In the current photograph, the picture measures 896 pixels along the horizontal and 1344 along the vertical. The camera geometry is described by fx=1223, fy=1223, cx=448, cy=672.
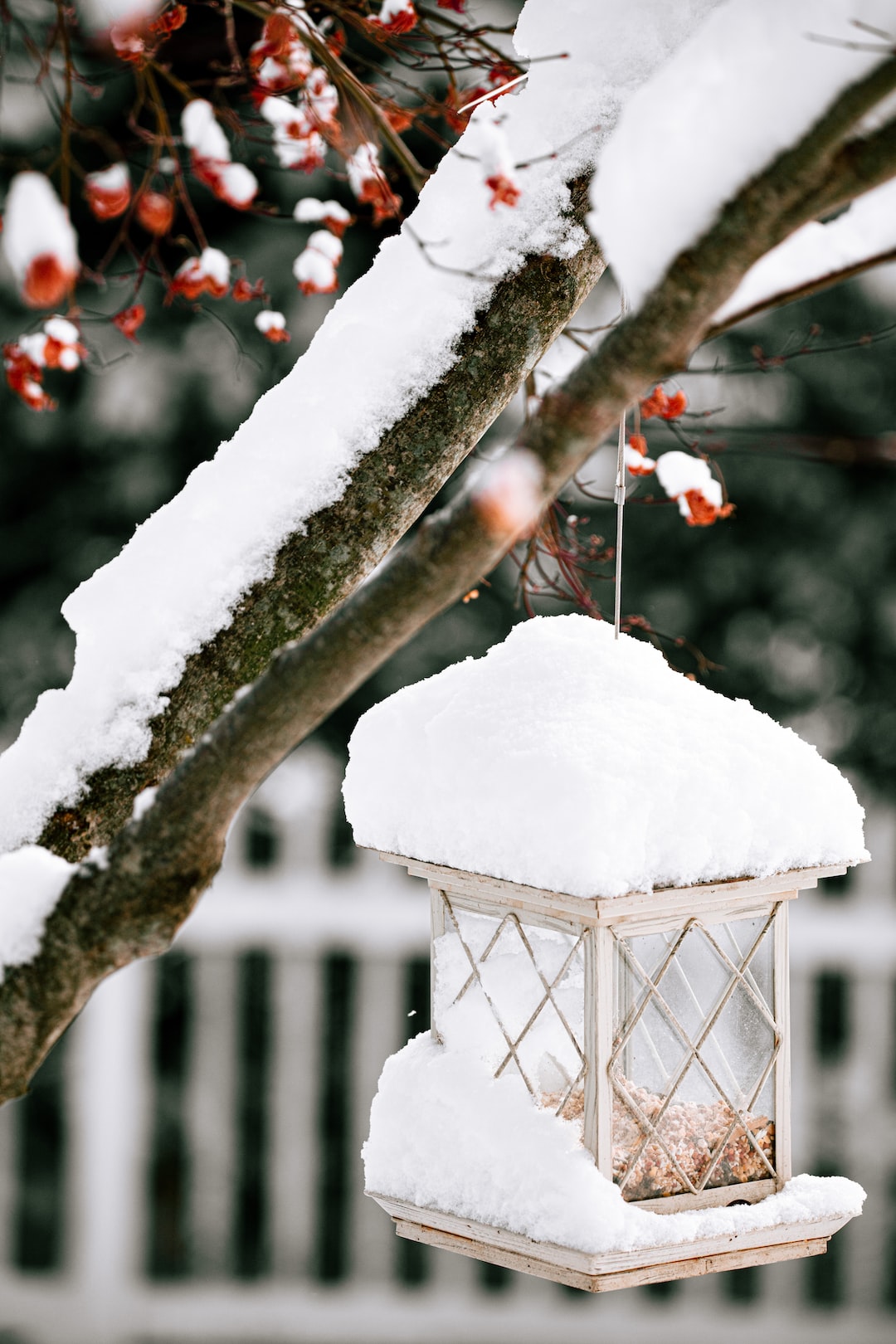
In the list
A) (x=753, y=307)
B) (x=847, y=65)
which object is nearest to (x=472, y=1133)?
(x=753, y=307)

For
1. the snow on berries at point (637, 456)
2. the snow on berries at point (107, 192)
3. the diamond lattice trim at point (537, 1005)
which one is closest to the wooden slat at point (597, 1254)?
the diamond lattice trim at point (537, 1005)

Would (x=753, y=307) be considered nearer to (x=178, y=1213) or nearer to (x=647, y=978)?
(x=647, y=978)

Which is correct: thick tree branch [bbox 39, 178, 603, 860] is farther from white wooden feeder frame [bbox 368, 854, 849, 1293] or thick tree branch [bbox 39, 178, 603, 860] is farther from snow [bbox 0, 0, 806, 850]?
white wooden feeder frame [bbox 368, 854, 849, 1293]

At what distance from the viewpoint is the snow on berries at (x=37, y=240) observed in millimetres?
760

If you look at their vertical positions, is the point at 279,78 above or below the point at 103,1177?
above

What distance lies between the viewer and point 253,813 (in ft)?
9.63

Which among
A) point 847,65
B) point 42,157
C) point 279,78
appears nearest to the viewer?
point 847,65

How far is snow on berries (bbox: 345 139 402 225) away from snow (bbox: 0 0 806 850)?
214mm

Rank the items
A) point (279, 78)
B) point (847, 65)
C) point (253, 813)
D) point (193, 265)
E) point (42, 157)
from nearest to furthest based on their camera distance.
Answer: point (847, 65) → point (193, 265) → point (279, 78) → point (42, 157) → point (253, 813)

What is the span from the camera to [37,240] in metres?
0.76

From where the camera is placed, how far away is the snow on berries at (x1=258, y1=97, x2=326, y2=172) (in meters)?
1.77

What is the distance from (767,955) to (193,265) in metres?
1.12

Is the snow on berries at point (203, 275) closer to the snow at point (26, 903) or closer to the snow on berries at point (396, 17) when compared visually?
the snow on berries at point (396, 17)

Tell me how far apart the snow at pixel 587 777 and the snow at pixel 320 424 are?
223 millimetres
